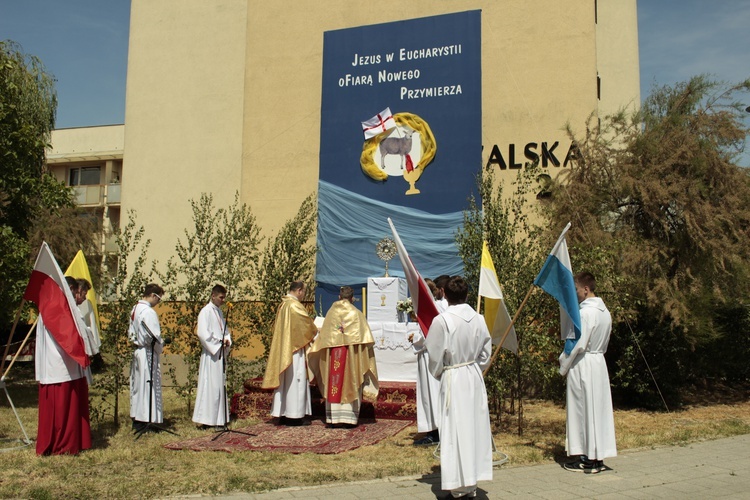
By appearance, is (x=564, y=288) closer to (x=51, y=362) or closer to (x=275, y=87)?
(x=51, y=362)

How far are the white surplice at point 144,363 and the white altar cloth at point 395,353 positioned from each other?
12.7 ft

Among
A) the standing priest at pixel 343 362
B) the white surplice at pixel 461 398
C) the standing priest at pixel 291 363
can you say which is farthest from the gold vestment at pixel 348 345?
the white surplice at pixel 461 398

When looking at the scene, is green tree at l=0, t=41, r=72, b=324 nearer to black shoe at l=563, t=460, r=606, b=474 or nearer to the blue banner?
the blue banner

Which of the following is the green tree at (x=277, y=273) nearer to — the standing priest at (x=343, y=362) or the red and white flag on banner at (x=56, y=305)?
the standing priest at (x=343, y=362)

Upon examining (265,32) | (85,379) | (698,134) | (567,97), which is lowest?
(85,379)

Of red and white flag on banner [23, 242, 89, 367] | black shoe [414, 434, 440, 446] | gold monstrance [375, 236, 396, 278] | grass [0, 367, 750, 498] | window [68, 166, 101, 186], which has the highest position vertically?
window [68, 166, 101, 186]

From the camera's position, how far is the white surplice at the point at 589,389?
22.9 feet

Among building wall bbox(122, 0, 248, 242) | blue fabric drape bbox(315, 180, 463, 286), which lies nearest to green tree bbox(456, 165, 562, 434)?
blue fabric drape bbox(315, 180, 463, 286)

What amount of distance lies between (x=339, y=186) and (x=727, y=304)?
8.72 metres

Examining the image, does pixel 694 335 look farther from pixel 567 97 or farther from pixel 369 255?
pixel 369 255

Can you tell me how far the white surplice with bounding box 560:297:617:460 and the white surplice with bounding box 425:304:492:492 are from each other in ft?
5.19

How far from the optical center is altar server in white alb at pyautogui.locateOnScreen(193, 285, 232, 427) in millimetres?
9727

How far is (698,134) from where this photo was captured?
11.7m

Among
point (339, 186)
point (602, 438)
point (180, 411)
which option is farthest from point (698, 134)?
point (180, 411)
